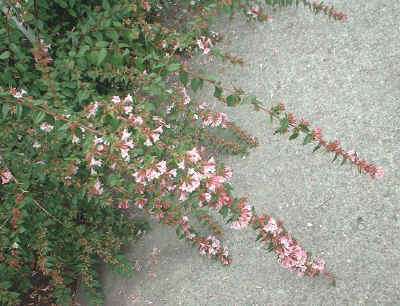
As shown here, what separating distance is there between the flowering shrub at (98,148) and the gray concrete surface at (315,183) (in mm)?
154

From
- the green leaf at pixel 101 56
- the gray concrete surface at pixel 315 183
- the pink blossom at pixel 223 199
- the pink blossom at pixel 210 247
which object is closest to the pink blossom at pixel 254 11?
the gray concrete surface at pixel 315 183

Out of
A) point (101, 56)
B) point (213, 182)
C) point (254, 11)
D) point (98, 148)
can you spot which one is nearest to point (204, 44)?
point (101, 56)

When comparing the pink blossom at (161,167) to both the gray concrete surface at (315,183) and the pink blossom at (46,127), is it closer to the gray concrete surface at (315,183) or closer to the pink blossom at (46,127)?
the pink blossom at (46,127)

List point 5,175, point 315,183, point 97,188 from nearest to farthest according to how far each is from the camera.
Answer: point 5,175 → point 97,188 → point 315,183

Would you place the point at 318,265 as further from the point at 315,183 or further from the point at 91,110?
the point at 91,110

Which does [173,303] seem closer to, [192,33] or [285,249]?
[285,249]

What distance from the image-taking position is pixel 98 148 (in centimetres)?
183

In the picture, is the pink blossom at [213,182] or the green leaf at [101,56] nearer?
the pink blossom at [213,182]

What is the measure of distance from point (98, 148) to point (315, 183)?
141 centimetres

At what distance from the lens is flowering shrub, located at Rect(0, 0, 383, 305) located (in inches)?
72.9

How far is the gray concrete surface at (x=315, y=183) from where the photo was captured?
99.0 inches

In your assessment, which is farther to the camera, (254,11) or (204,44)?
(254,11)

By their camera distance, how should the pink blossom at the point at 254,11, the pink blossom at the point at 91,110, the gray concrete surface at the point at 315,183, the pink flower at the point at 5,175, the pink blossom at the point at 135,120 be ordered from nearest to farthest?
the pink blossom at the point at 135,120 → the pink blossom at the point at 91,110 → the pink flower at the point at 5,175 → the gray concrete surface at the point at 315,183 → the pink blossom at the point at 254,11

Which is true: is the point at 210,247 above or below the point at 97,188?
below
